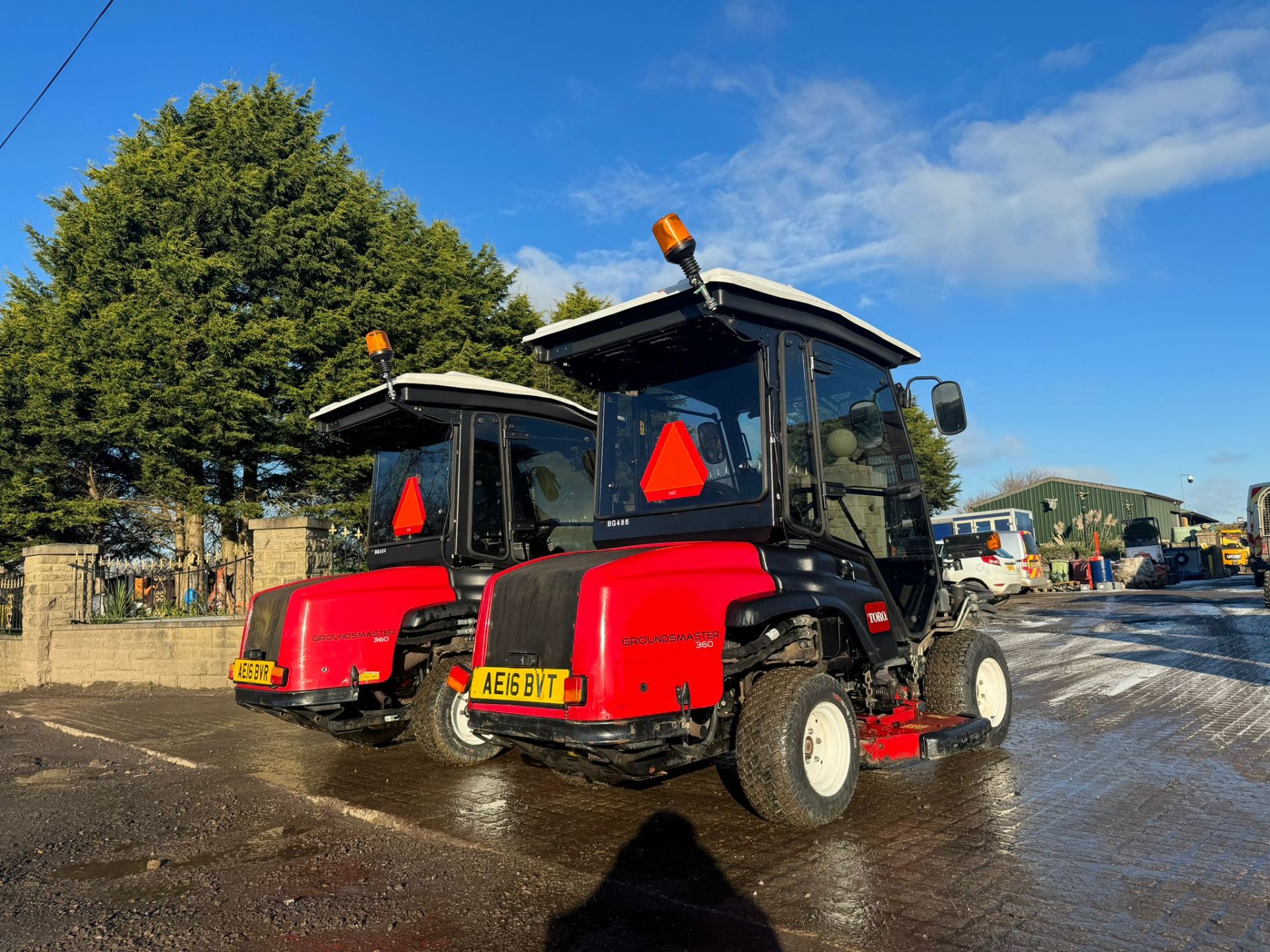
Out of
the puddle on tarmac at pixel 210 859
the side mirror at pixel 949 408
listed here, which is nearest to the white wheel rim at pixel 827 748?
the side mirror at pixel 949 408

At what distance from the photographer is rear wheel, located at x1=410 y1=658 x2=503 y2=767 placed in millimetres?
6426

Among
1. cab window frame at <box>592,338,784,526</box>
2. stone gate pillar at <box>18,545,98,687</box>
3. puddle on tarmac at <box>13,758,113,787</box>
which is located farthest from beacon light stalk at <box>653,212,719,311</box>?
stone gate pillar at <box>18,545,98,687</box>

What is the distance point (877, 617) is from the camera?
17.3 feet

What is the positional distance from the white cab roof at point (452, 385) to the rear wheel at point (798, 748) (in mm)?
3589

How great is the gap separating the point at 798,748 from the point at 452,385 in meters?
4.02

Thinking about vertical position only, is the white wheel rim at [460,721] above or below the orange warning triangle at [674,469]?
below

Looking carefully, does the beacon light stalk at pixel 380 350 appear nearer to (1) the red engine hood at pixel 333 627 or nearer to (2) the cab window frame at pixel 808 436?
(1) the red engine hood at pixel 333 627

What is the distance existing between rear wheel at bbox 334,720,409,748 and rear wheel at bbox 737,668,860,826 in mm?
3260

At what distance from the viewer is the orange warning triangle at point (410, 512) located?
738 centimetres

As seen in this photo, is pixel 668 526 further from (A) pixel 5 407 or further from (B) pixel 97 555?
(A) pixel 5 407

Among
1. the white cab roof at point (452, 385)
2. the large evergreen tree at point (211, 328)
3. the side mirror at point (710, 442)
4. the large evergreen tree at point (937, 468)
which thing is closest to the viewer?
the side mirror at point (710, 442)

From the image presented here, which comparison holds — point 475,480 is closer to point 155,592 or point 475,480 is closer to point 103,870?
point 103,870

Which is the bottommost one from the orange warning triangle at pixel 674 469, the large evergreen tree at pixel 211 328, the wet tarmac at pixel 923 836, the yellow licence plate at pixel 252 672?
the wet tarmac at pixel 923 836

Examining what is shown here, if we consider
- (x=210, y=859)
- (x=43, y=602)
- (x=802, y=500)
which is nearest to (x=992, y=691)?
(x=802, y=500)
